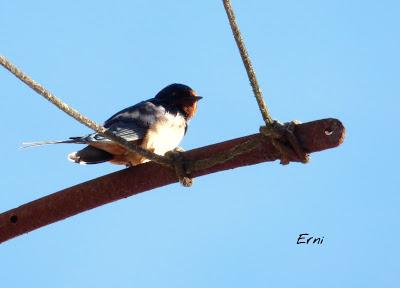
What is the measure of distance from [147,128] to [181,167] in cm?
231

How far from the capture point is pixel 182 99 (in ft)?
25.7

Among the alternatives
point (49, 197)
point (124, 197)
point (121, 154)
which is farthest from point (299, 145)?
point (121, 154)

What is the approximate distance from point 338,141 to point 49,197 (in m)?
1.85

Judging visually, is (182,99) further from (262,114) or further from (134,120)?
(262,114)

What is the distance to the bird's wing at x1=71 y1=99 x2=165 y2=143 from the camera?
6.45 m

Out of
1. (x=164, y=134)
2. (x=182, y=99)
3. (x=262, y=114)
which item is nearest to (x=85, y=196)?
(x=262, y=114)

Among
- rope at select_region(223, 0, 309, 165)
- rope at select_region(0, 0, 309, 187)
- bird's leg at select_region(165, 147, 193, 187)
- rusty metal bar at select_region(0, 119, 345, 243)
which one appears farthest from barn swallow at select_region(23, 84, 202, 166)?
rope at select_region(223, 0, 309, 165)

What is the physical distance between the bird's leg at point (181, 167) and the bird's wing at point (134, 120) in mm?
1995

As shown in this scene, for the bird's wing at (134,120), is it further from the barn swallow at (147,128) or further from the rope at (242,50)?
the rope at (242,50)

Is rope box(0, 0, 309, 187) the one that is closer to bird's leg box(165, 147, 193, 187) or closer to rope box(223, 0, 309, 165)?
rope box(223, 0, 309, 165)

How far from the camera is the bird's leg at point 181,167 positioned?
4.28 m

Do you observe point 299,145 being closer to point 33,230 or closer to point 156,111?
point 33,230

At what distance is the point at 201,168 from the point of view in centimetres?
422

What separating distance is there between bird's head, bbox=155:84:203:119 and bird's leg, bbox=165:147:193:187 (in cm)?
342
